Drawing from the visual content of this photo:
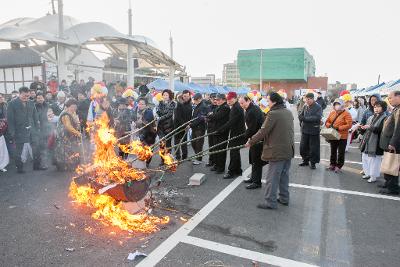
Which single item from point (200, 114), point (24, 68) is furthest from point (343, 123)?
point (24, 68)

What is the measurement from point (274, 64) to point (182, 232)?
234 ft

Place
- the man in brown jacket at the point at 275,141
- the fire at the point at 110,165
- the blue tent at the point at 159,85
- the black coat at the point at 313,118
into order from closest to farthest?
the fire at the point at 110,165
the man in brown jacket at the point at 275,141
the black coat at the point at 313,118
the blue tent at the point at 159,85

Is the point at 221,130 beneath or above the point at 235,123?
beneath

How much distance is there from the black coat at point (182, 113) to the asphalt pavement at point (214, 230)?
2.39 m

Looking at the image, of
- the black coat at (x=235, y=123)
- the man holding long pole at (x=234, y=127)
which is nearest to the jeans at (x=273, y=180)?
the man holding long pole at (x=234, y=127)

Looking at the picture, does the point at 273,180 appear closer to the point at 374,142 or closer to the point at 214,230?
the point at 214,230

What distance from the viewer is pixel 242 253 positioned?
401 cm

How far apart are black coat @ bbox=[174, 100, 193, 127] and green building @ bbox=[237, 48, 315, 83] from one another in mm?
63627

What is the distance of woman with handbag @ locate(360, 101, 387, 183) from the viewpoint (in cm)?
699

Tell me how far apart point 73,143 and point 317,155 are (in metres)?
6.62

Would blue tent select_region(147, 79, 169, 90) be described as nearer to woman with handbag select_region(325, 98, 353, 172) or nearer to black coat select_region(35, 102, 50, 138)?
black coat select_region(35, 102, 50, 138)

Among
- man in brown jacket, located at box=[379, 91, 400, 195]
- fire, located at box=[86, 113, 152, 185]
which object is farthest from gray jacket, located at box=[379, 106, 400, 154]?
fire, located at box=[86, 113, 152, 185]

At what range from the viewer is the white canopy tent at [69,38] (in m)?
14.0

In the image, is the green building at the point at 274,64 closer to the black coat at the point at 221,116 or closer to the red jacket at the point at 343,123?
the red jacket at the point at 343,123
